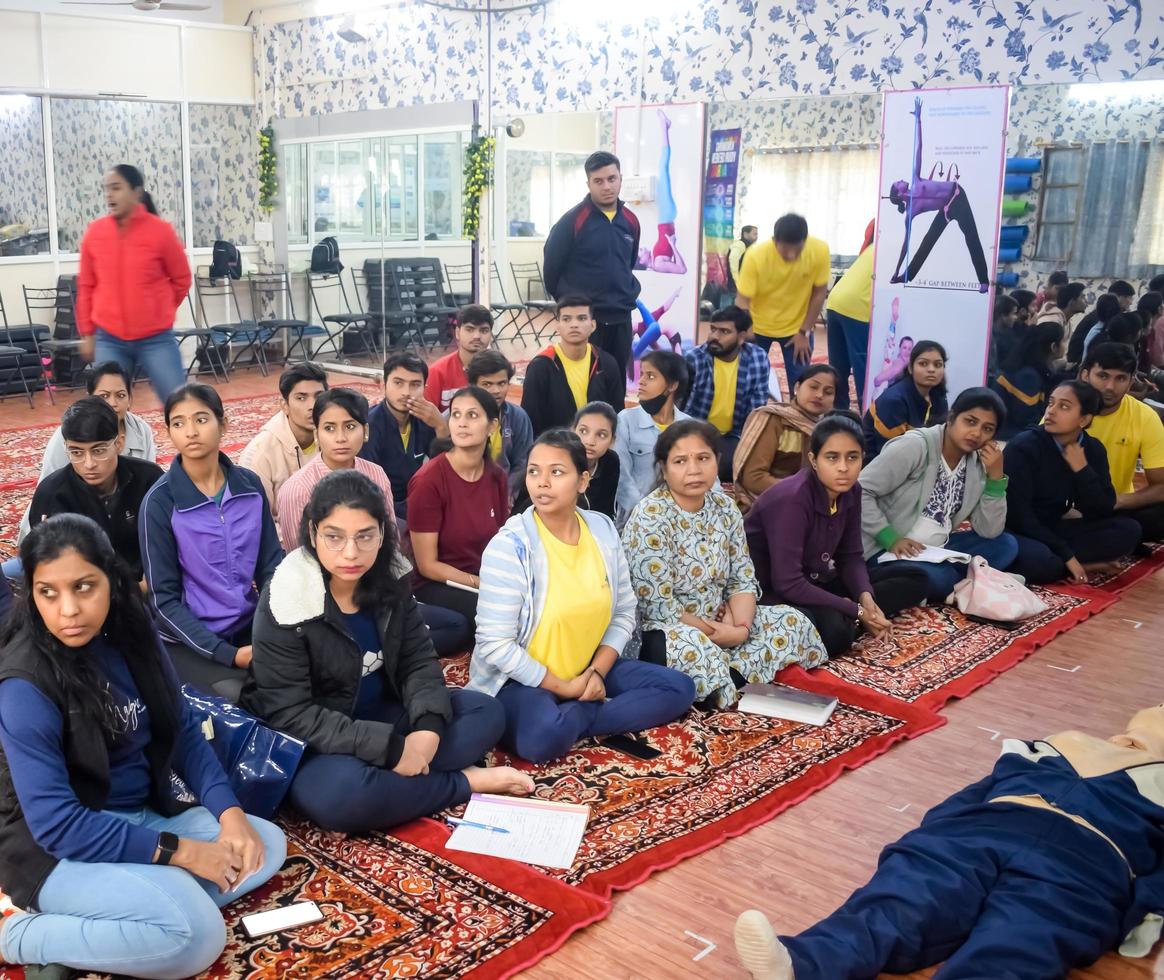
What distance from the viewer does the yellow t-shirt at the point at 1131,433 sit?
5008 mm

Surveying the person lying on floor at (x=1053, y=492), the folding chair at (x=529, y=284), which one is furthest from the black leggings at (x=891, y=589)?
the folding chair at (x=529, y=284)

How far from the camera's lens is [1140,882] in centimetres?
236

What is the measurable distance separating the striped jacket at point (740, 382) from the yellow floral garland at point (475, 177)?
3.92 metres

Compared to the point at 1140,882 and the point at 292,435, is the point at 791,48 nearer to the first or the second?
the point at 292,435

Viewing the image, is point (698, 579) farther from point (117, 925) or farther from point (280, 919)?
point (117, 925)

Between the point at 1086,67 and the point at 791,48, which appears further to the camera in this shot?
the point at 791,48

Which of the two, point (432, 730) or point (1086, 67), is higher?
point (1086, 67)

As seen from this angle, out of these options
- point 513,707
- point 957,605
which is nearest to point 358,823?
point 513,707

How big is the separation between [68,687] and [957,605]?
334 centimetres

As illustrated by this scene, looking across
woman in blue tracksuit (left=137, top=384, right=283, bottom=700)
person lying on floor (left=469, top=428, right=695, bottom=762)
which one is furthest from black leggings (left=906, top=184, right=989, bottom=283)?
woman in blue tracksuit (left=137, top=384, right=283, bottom=700)

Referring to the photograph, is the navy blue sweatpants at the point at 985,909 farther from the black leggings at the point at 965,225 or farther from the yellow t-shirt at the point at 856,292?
the yellow t-shirt at the point at 856,292

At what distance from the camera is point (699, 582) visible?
11.8 ft

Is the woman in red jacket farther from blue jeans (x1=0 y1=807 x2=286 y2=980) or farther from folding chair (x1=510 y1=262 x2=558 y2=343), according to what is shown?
folding chair (x1=510 y1=262 x2=558 y2=343)

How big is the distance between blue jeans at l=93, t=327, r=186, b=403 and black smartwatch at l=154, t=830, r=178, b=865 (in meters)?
3.51
